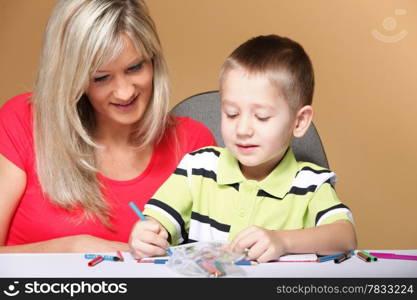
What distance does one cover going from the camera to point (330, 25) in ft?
9.91

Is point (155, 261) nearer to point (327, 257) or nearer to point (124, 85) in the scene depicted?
point (327, 257)

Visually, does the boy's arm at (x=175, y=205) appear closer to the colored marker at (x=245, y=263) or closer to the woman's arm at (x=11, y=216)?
the woman's arm at (x=11, y=216)

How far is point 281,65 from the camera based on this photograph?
135 cm

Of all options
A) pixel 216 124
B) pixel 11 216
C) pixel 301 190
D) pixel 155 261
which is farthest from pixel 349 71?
pixel 155 261

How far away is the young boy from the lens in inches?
51.4

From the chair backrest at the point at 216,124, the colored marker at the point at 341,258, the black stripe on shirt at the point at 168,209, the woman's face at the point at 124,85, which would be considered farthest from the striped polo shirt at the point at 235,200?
the chair backrest at the point at 216,124

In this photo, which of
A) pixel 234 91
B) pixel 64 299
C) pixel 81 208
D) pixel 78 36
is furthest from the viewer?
pixel 81 208

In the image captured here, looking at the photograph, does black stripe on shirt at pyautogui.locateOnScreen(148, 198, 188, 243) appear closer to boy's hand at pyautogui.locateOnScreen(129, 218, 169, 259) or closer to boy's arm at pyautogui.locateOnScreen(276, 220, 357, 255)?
boy's hand at pyautogui.locateOnScreen(129, 218, 169, 259)

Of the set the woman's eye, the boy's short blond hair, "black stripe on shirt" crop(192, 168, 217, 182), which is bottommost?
"black stripe on shirt" crop(192, 168, 217, 182)

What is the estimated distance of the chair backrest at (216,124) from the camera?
185 centimetres

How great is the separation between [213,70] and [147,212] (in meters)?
1.78

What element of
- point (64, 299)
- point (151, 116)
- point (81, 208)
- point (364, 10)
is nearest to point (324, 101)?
point (364, 10)

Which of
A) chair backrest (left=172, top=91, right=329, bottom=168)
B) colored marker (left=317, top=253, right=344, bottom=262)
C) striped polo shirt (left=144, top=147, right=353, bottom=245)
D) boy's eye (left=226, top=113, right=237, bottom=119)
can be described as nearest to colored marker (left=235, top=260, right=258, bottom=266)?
colored marker (left=317, top=253, right=344, bottom=262)

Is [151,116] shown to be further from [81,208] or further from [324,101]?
[324,101]
